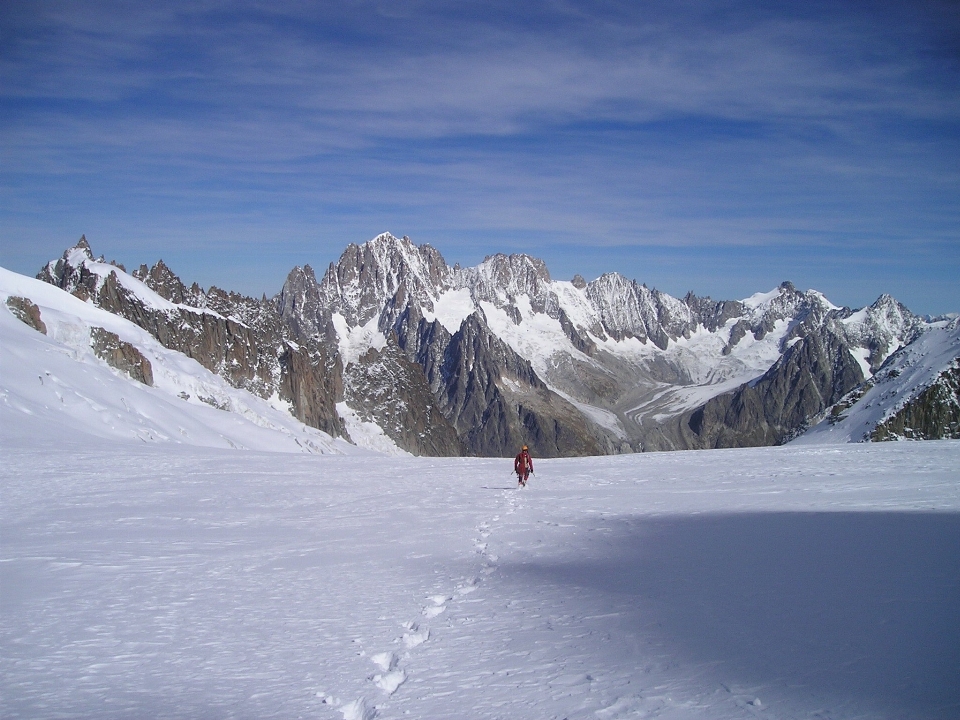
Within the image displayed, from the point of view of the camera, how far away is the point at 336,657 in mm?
8922

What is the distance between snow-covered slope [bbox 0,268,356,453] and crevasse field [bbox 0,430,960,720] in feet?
53.4

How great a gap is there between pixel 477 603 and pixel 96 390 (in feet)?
126

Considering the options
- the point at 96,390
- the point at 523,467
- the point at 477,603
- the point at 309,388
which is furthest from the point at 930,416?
the point at 477,603

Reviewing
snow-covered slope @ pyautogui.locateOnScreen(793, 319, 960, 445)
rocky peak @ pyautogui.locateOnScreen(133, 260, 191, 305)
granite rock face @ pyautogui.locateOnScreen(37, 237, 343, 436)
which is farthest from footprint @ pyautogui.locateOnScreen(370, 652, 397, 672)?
rocky peak @ pyautogui.locateOnScreen(133, 260, 191, 305)

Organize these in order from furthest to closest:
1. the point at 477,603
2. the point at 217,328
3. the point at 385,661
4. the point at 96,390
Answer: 1. the point at 217,328
2. the point at 96,390
3. the point at 477,603
4. the point at 385,661

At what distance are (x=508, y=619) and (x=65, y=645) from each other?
5368mm

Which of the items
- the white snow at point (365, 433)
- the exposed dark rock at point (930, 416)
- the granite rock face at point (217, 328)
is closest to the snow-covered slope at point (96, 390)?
the granite rock face at point (217, 328)

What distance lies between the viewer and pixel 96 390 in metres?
42.9

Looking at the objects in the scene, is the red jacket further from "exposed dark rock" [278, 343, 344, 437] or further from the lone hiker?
"exposed dark rock" [278, 343, 344, 437]

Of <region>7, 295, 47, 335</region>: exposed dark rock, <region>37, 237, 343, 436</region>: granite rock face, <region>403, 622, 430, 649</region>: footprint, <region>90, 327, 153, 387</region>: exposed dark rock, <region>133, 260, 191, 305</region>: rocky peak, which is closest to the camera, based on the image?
<region>403, 622, 430, 649</region>: footprint

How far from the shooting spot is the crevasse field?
765cm

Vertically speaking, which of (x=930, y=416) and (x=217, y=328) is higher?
(x=217, y=328)

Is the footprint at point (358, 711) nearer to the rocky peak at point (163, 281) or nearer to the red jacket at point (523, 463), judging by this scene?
the red jacket at point (523, 463)

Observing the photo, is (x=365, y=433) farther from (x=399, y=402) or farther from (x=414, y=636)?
(x=414, y=636)
